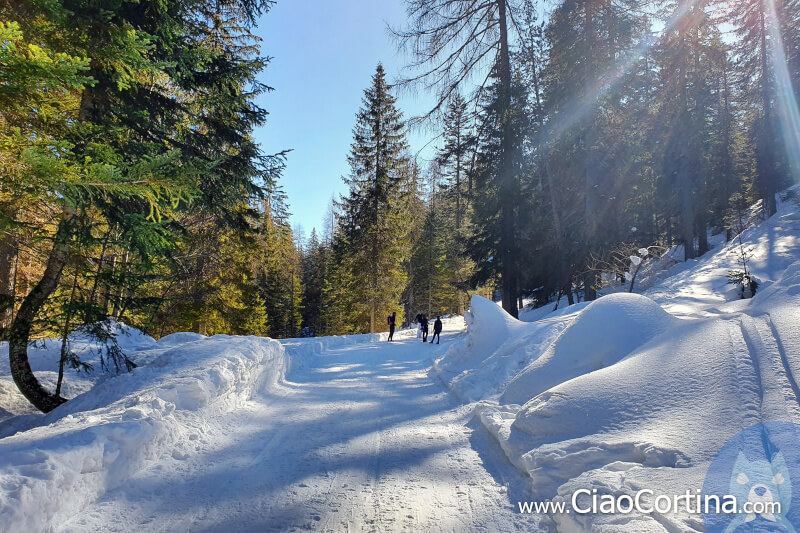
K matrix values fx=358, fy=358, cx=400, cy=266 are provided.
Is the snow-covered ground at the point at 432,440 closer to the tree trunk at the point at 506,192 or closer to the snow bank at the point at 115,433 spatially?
the snow bank at the point at 115,433

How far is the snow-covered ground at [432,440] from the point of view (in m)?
2.86

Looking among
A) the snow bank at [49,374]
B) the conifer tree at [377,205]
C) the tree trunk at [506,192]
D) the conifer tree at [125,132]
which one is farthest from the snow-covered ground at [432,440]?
the conifer tree at [377,205]

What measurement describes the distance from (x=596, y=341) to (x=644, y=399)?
1.94 meters

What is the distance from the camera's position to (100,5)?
5738mm

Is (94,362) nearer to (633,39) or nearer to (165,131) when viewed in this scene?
(165,131)

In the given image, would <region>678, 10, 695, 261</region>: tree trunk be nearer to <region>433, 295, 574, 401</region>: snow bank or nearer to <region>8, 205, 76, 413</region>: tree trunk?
<region>433, 295, 574, 401</region>: snow bank

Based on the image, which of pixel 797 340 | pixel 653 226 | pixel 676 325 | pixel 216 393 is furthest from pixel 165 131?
pixel 653 226

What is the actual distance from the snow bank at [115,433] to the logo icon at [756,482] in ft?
15.2

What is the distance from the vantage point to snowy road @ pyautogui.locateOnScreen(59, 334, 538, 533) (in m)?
2.95

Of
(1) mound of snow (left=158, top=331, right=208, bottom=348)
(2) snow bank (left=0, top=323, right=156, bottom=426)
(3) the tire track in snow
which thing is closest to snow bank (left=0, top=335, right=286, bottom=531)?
(2) snow bank (left=0, top=323, right=156, bottom=426)

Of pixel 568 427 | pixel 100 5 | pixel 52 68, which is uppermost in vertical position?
pixel 100 5

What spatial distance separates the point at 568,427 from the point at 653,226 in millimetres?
33351

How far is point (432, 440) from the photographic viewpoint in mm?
4785

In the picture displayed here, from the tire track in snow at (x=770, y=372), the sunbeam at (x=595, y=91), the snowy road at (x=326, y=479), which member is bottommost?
the snowy road at (x=326, y=479)
